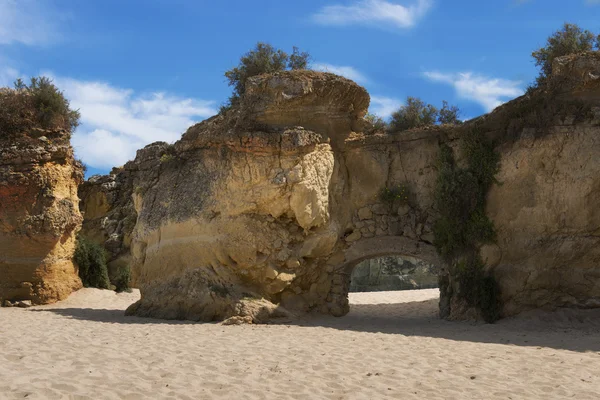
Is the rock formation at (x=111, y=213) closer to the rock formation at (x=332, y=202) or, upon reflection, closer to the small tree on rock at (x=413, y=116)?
the rock formation at (x=332, y=202)

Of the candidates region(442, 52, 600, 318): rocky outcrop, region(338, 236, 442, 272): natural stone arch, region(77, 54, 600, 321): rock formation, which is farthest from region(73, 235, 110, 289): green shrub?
region(442, 52, 600, 318): rocky outcrop

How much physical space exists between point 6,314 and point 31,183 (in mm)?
3925

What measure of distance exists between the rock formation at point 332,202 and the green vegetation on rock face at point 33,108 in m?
4.43

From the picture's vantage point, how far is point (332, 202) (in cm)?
1374

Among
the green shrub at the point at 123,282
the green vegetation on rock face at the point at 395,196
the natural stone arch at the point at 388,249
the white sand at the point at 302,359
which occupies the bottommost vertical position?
the white sand at the point at 302,359

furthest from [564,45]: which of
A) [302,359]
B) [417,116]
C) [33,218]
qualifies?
[33,218]

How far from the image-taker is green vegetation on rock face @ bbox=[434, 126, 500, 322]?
487 inches

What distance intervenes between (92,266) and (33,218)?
3.08 metres

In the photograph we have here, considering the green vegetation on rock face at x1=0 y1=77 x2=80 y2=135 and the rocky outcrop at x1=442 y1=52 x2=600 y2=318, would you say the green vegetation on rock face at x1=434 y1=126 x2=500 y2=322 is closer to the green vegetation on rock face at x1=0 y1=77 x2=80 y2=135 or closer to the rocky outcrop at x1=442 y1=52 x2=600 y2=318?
the rocky outcrop at x1=442 y1=52 x2=600 y2=318

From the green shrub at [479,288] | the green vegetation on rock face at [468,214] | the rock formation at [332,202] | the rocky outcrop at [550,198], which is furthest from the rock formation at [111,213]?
the rocky outcrop at [550,198]

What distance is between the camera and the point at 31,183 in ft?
51.9

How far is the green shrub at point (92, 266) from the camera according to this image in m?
17.8

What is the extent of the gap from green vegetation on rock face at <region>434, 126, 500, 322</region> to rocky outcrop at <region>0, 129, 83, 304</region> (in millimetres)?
10607

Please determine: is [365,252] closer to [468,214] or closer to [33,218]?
[468,214]
